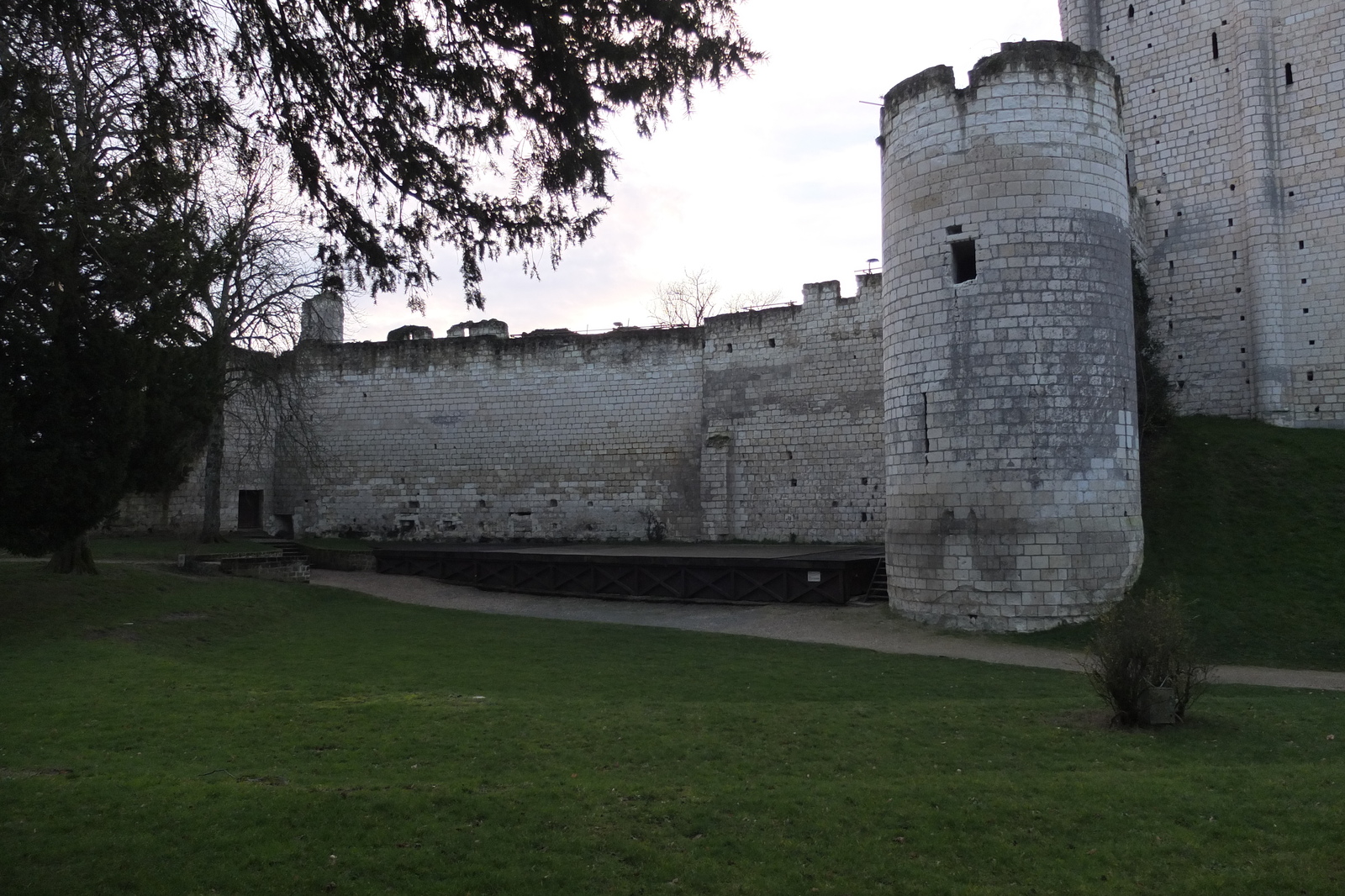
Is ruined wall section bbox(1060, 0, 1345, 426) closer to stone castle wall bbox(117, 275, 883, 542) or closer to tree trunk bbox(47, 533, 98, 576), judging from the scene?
stone castle wall bbox(117, 275, 883, 542)

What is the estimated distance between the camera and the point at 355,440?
27969 millimetres

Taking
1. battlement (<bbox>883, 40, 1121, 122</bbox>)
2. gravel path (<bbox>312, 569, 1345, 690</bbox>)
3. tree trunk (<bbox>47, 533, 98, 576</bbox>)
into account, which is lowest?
gravel path (<bbox>312, 569, 1345, 690</bbox>)

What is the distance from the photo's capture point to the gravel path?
1168 centimetres

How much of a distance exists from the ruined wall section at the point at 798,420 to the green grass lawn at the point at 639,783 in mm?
11355

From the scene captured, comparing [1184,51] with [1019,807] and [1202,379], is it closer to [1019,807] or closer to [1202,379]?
[1202,379]

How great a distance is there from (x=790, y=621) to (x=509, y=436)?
1340 centimetres

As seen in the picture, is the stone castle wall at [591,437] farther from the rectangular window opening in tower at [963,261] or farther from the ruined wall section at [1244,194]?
the ruined wall section at [1244,194]

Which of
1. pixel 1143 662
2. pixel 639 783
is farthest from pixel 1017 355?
pixel 639 783

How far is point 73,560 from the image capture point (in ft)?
51.2

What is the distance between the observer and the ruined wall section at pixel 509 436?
24781 millimetres

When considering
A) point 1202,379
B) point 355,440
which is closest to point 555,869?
point 1202,379

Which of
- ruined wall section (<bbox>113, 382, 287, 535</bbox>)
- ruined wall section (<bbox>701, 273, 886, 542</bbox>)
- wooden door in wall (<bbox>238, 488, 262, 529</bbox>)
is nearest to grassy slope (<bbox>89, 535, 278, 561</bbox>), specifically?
ruined wall section (<bbox>113, 382, 287, 535</bbox>)

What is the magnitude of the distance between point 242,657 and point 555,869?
27.9 ft

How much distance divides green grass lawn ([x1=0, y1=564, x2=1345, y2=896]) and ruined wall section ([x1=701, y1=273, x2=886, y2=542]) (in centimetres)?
1136
